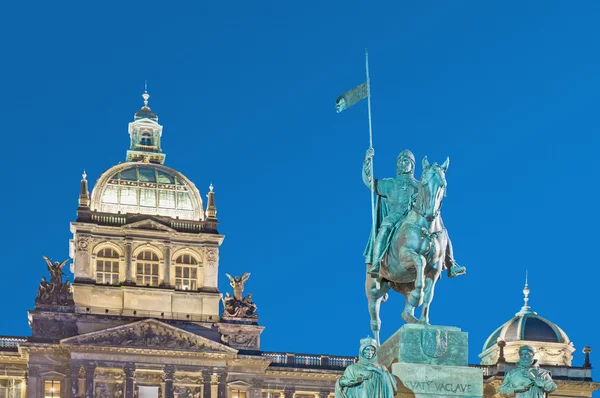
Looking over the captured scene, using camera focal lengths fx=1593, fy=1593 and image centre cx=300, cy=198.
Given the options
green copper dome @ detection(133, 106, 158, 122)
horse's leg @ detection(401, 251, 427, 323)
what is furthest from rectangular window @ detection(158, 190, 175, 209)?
horse's leg @ detection(401, 251, 427, 323)

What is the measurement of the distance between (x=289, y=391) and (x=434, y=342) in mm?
63631

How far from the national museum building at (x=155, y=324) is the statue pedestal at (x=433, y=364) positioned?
194ft

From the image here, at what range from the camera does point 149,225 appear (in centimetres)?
9169

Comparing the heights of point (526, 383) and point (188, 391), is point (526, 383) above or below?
below

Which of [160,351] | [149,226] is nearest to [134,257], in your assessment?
[149,226]

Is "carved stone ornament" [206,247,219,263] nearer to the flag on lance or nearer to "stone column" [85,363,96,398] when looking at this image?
"stone column" [85,363,96,398]

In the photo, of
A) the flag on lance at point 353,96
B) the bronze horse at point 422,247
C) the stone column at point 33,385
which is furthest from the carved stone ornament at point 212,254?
the bronze horse at point 422,247

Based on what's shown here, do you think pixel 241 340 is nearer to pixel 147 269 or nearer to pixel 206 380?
pixel 206 380

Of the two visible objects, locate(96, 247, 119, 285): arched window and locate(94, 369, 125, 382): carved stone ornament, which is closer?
locate(94, 369, 125, 382): carved stone ornament

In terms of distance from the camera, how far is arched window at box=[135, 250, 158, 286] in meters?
91.3

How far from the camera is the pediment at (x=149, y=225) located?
9119 cm

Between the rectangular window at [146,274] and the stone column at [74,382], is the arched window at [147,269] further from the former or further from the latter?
the stone column at [74,382]

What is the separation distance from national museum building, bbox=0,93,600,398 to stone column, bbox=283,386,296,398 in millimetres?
109

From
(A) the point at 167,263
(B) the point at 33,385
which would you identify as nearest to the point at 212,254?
(A) the point at 167,263
